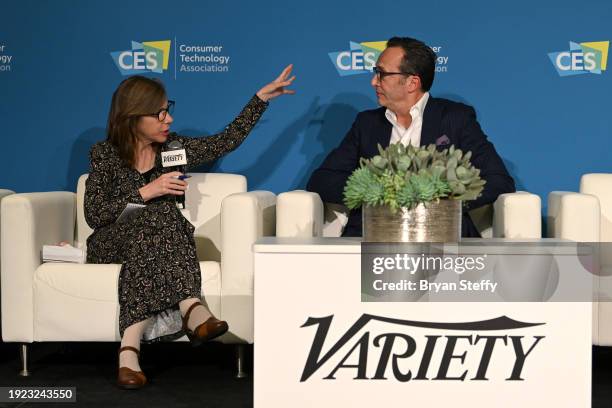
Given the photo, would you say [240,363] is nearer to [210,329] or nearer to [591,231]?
[210,329]

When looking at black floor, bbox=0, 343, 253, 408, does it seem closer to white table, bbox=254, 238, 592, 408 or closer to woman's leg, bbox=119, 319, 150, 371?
woman's leg, bbox=119, 319, 150, 371

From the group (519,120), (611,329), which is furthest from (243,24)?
(611,329)

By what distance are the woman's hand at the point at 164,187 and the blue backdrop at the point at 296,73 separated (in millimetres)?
908

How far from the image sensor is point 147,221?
11.2ft

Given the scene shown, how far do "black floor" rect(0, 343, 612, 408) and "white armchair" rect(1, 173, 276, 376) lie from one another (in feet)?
0.49

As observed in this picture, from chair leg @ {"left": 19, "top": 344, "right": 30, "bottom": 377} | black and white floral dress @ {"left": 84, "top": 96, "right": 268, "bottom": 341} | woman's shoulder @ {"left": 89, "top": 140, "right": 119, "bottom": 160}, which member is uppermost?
woman's shoulder @ {"left": 89, "top": 140, "right": 119, "bottom": 160}

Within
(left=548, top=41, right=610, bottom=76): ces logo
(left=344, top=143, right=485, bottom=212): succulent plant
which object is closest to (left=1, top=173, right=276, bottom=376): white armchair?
(left=344, top=143, right=485, bottom=212): succulent plant

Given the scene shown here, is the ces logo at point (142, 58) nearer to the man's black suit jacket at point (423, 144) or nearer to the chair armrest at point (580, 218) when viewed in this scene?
the man's black suit jacket at point (423, 144)

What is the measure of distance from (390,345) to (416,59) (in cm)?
153

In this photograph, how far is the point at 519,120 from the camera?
14.0 feet

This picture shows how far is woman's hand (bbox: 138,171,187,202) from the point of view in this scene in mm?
3496

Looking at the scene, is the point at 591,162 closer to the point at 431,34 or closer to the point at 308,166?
the point at 431,34

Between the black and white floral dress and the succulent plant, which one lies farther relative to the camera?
the black and white floral dress

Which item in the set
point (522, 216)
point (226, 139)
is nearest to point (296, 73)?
point (226, 139)
